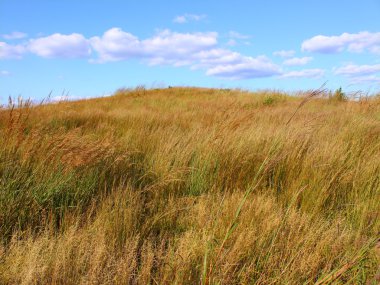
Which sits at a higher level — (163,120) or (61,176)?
(163,120)

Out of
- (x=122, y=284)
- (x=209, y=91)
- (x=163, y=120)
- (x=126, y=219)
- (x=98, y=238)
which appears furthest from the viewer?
(x=209, y=91)

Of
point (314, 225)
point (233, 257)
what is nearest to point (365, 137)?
point (314, 225)

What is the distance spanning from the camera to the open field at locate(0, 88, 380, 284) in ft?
5.41

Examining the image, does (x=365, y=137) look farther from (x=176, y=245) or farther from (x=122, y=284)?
(x=122, y=284)

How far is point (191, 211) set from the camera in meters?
2.31

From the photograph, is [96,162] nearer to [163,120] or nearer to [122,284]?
[122,284]

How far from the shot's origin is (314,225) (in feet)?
7.16

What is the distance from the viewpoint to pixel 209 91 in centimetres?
1691

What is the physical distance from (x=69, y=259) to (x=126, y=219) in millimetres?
497

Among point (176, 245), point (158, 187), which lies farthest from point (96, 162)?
point (176, 245)

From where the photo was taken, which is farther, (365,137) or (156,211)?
(365,137)

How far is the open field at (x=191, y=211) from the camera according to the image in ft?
5.41

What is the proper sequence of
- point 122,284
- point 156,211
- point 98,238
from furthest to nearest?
point 156,211 < point 98,238 < point 122,284

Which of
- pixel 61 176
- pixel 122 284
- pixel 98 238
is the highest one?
pixel 61 176
